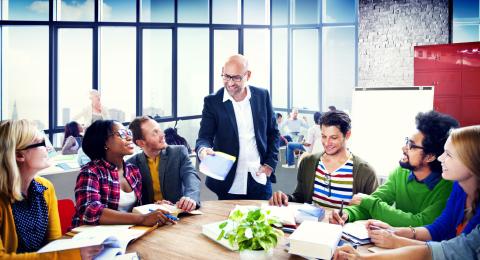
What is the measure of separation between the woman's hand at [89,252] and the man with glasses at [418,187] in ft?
3.27

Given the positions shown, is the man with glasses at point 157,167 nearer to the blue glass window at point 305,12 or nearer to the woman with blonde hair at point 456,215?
the woman with blonde hair at point 456,215

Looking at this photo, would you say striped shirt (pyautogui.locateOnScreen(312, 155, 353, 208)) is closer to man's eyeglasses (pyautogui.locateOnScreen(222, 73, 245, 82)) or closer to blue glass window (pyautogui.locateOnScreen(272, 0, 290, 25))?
man's eyeglasses (pyautogui.locateOnScreen(222, 73, 245, 82))

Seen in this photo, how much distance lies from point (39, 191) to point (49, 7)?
196 inches

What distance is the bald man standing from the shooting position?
308 centimetres

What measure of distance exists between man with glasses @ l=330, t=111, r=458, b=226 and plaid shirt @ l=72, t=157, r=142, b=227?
105 cm

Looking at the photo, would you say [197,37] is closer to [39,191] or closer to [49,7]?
[49,7]

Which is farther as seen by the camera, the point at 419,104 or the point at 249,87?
the point at 419,104

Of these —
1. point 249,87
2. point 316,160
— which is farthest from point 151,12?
point 316,160

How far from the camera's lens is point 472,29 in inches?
212

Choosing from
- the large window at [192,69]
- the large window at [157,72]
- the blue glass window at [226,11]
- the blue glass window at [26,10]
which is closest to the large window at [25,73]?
the blue glass window at [26,10]

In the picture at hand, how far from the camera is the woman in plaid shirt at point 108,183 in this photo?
207cm

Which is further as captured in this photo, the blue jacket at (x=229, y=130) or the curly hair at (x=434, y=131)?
the blue jacket at (x=229, y=130)

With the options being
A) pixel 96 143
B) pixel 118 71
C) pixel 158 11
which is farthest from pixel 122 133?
pixel 158 11

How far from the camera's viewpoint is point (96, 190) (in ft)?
7.18
